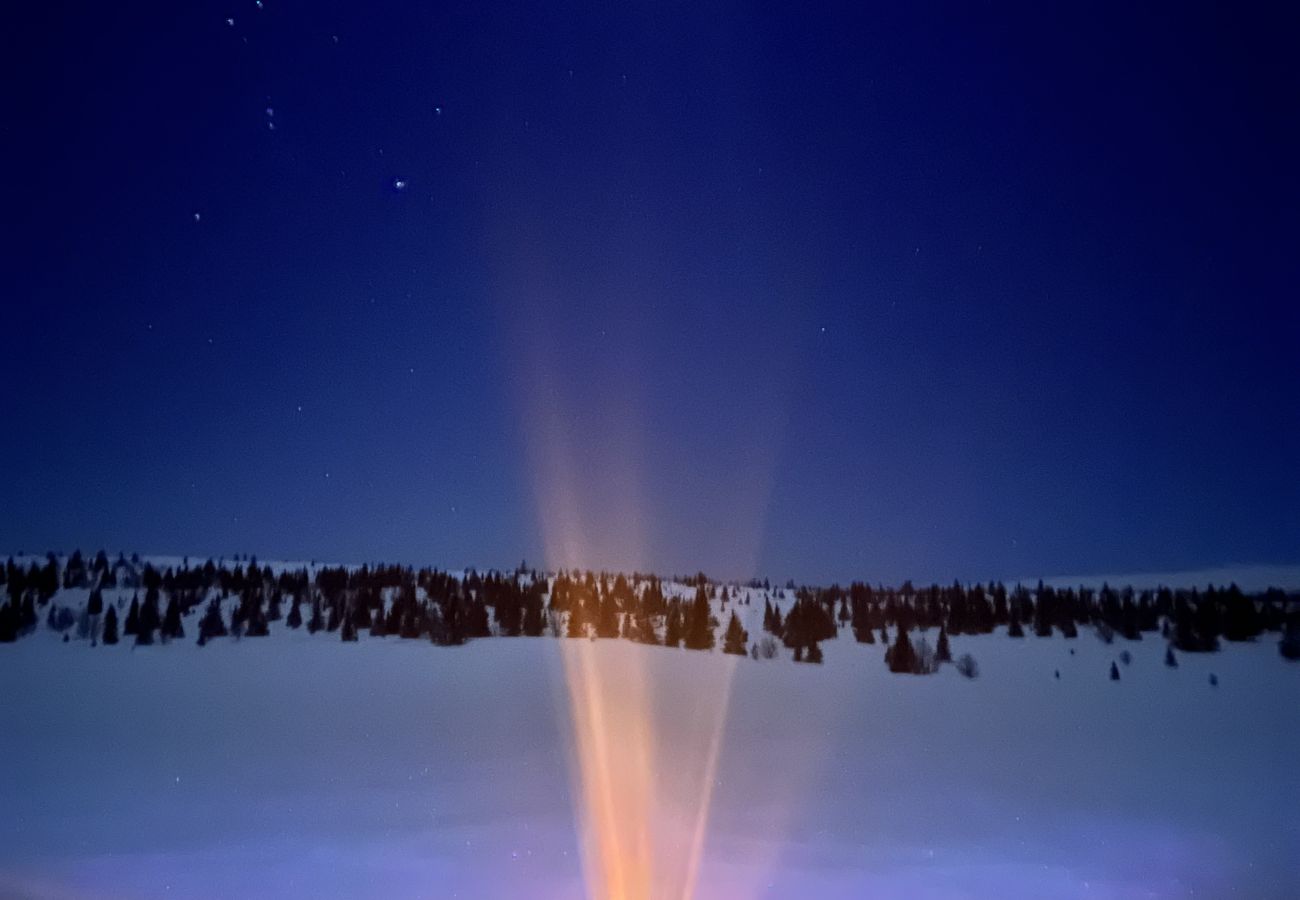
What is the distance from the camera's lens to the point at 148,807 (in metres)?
5.62

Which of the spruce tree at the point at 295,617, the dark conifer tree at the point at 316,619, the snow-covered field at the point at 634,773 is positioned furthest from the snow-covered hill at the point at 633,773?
the spruce tree at the point at 295,617

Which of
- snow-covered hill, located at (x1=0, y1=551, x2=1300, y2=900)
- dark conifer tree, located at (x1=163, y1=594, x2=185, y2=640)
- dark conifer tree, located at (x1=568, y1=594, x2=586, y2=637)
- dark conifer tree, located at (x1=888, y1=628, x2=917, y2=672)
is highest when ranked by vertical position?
dark conifer tree, located at (x1=568, y1=594, x2=586, y2=637)

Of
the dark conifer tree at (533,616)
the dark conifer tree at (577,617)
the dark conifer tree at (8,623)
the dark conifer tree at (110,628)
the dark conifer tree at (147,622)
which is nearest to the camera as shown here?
the dark conifer tree at (8,623)

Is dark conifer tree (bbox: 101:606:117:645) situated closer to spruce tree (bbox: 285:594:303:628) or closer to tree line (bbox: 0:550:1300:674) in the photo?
tree line (bbox: 0:550:1300:674)

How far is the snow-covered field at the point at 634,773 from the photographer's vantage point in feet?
16.0

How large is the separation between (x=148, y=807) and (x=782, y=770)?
13.9 ft

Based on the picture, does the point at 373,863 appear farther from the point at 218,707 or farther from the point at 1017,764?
the point at 1017,764

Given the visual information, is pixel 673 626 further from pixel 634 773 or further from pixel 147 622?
pixel 147 622

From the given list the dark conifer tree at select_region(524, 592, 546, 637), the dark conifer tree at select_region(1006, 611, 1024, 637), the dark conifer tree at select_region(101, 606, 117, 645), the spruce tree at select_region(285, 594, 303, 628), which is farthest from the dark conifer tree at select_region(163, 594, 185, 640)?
the dark conifer tree at select_region(1006, 611, 1024, 637)

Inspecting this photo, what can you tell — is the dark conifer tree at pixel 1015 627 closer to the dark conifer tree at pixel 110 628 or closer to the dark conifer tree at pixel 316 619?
the dark conifer tree at pixel 316 619

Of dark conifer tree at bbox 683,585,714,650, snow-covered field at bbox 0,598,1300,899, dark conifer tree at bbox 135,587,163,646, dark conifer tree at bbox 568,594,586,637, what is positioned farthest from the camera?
dark conifer tree at bbox 683,585,714,650

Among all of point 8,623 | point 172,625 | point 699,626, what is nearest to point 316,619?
point 172,625

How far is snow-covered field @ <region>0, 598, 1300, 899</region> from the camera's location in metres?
4.89

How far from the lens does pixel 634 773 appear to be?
6352 millimetres
